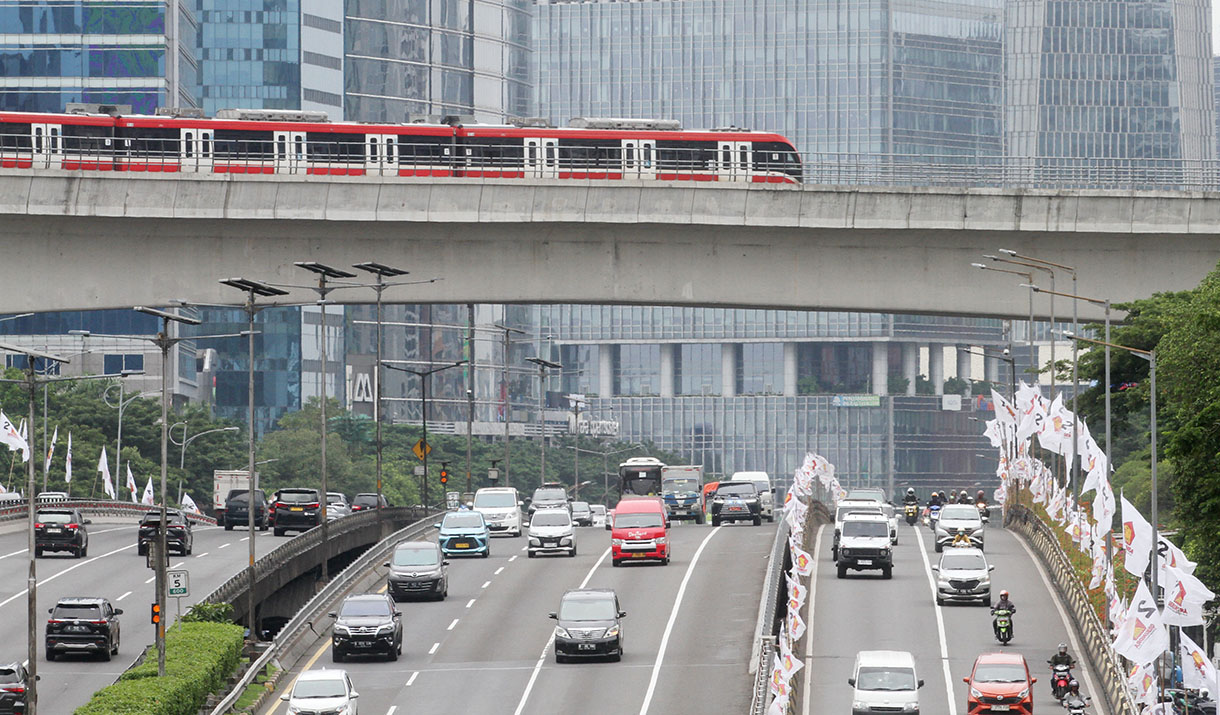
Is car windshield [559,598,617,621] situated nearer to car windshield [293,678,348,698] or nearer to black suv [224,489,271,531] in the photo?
car windshield [293,678,348,698]

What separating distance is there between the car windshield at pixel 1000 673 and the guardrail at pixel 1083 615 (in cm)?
228

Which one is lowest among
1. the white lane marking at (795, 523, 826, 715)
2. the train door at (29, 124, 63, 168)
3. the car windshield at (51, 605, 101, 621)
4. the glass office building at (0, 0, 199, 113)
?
the white lane marking at (795, 523, 826, 715)

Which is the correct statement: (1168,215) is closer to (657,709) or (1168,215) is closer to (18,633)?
(657,709)

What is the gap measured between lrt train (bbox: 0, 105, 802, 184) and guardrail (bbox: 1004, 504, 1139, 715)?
650 inches

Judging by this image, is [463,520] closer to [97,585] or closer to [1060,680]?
[97,585]

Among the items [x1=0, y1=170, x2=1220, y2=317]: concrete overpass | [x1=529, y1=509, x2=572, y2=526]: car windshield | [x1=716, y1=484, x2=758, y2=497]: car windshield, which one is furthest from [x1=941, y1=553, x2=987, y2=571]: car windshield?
[x1=716, y1=484, x2=758, y2=497]: car windshield

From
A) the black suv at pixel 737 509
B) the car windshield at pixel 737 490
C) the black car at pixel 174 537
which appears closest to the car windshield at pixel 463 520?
the black car at pixel 174 537

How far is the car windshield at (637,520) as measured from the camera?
6612 centimetres

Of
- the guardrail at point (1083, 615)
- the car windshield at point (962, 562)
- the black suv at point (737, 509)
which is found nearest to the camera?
the guardrail at point (1083, 615)

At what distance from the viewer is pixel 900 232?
59.8m

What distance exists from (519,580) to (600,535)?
1905 centimetres

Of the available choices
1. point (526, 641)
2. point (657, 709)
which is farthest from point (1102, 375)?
point (657, 709)

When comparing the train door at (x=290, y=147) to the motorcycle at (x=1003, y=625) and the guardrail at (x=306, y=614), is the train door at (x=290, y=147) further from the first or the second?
the motorcycle at (x=1003, y=625)

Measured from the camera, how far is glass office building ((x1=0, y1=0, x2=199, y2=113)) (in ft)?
575
